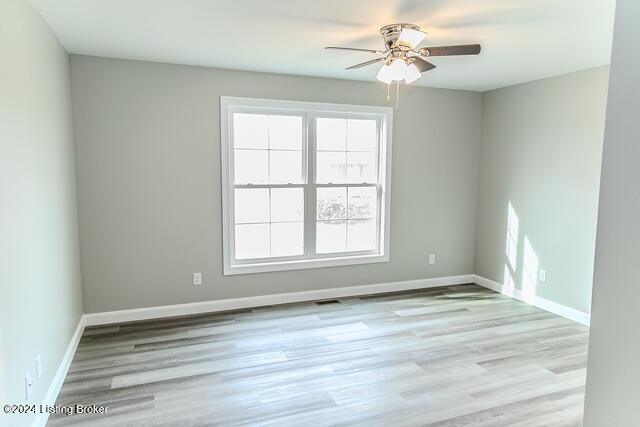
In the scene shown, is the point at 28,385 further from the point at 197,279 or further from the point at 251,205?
the point at 251,205

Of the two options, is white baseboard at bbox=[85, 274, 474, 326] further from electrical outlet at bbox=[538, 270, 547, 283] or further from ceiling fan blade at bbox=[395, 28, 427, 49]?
ceiling fan blade at bbox=[395, 28, 427, 49]

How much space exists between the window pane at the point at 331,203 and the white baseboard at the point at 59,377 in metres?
2.51

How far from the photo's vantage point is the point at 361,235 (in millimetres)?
4746

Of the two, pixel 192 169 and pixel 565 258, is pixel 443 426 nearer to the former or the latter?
pixel 565 258

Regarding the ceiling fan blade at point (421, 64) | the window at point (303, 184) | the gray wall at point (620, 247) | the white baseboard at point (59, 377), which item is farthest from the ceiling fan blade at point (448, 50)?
the white baseboard at point (59, 377)

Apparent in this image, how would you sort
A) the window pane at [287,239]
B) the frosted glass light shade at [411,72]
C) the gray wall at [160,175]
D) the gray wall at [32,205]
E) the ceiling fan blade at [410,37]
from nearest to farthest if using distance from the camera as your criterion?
the gray wall at [32,205]
the ceiling fan blade at [410,37]
the frosted glass light shade at [411,72]
the gray wall at [160,175]
the window pane at [287,239]

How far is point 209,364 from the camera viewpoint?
118 inches

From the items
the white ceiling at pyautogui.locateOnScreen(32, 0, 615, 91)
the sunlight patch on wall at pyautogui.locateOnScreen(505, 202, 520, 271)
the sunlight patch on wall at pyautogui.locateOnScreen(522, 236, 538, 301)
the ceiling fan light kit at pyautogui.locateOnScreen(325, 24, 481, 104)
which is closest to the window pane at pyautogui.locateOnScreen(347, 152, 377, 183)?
the white ceiling at pyautogui.locateOnScreen(32, 0, 615, 91)

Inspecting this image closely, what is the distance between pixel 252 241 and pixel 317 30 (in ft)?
7.39

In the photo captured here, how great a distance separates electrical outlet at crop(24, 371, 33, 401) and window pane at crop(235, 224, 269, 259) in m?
2.25

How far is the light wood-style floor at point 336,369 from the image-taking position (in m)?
2.41

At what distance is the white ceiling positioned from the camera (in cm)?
239

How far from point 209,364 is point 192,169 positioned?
1830mm

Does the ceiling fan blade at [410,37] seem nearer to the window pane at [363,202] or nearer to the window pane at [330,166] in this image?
the window pane at [330,166]
